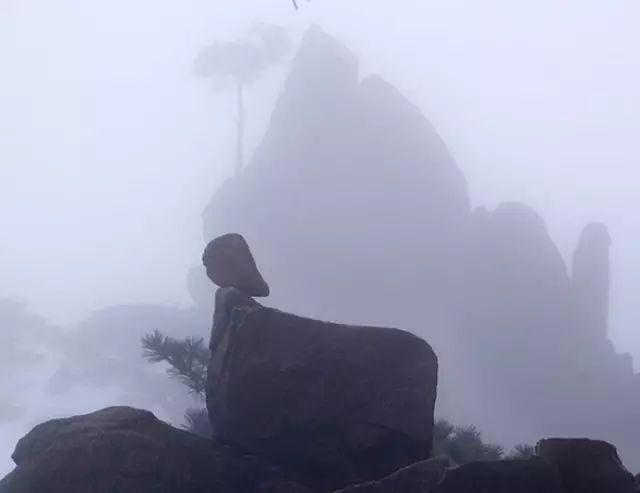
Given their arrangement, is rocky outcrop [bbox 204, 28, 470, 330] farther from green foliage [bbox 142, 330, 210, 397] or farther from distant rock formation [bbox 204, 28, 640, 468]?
green foliage [bbox 142, 330, 210, 397]

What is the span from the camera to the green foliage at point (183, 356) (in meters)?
19.6

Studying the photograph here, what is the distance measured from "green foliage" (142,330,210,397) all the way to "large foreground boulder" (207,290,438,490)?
4.64 m

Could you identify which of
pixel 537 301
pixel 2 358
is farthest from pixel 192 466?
pixel 2 358

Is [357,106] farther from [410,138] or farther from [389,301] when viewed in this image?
[389,301]

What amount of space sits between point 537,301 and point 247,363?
6037 cm

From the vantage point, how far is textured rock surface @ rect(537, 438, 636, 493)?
11.5 m

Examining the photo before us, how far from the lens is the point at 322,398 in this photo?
14.8m

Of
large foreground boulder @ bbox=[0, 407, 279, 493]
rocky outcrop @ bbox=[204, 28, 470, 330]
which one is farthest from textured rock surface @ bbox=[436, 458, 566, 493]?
rocky outcrop @ bbox=[204, 28, 470, 330]

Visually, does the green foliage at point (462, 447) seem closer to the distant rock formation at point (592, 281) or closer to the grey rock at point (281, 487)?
the grey rock at point (281, 487)

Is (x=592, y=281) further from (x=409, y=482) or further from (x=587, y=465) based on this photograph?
(x=409, y=482)

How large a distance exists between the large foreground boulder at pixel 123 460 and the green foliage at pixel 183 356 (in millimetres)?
4996

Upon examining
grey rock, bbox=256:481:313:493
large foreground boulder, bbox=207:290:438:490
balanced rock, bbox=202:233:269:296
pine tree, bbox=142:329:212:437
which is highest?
balanced rock, bbox=202:233:269:296

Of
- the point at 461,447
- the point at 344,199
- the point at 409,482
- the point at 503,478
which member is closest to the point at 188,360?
the point at 461,447

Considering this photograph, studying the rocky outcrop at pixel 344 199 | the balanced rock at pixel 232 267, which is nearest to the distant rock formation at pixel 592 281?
the rocky outcrop at pixel 344 199
